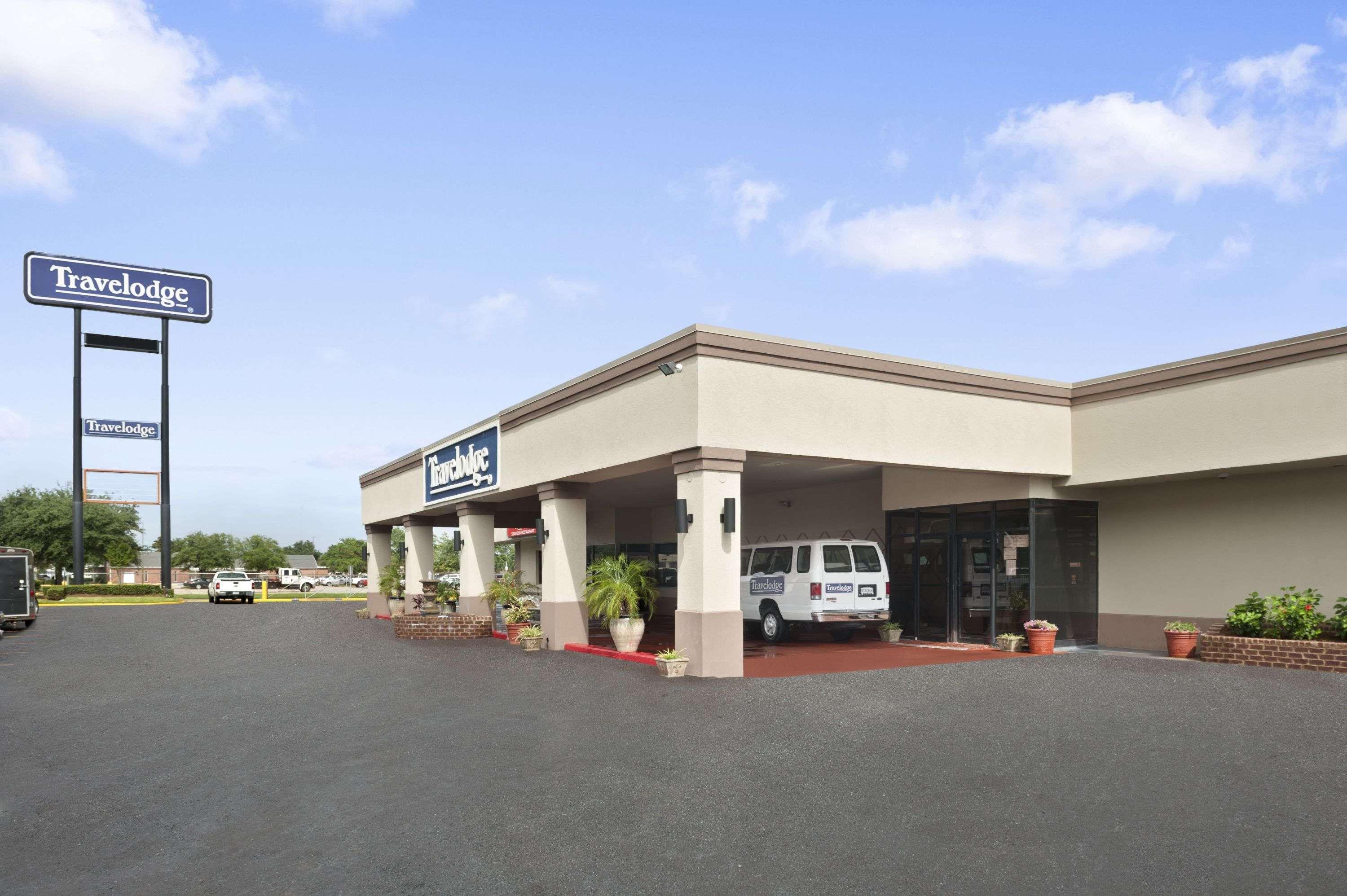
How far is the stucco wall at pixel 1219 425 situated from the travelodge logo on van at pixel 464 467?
12596 millimetres

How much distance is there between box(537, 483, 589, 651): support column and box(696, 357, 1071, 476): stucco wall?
579cm

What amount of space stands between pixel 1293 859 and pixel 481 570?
20.9 meters

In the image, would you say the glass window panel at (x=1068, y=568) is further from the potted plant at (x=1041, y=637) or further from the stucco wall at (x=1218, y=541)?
the potted plant at (x=1041, y=637)

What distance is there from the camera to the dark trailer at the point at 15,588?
93.1 feet

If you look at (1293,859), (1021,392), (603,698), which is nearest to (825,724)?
(603,698)

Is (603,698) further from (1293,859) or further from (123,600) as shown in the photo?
(123,600)

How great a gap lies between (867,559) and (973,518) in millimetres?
2287

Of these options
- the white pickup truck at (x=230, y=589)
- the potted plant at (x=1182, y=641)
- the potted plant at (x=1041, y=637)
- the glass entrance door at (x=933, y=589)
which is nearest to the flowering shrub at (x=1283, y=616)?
the potted plant at (x=1182, y=641)

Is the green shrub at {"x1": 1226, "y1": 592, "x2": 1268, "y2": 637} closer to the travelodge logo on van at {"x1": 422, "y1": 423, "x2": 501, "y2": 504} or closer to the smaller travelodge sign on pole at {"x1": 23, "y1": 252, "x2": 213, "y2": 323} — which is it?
the travelodge logo on van at {"x1": 422, "y1": 423, "x2": 501, "y2": 504}

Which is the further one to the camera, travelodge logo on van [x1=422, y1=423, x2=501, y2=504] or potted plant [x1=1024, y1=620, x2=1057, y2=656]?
travelodge logo on van [x1=422, y1=423, x2=501, y2=504]

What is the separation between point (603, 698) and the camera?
13.5m

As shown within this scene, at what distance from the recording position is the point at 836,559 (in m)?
19.6

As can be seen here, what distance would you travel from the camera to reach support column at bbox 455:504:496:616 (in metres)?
25.4

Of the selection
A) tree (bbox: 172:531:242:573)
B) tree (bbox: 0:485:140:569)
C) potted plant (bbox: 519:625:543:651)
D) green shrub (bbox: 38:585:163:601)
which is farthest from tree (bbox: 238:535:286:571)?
potted plant (bbox: 519:625:543:651)
